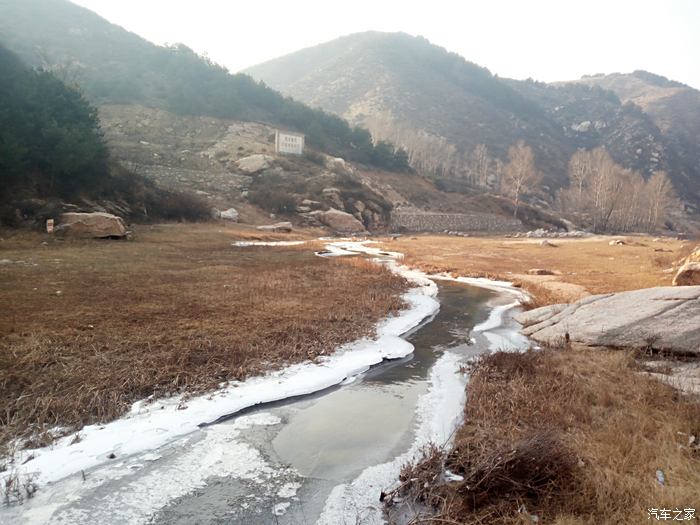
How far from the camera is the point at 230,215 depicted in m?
42.5

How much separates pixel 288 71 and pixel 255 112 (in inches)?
4780

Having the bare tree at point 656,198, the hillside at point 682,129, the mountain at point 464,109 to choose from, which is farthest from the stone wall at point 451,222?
the hillside at point 682,129

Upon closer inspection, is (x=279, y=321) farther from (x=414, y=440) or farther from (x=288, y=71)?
(x=288, y=71)

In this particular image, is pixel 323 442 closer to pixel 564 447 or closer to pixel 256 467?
pixel 256 467

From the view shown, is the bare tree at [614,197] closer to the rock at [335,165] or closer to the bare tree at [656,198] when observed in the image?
the bare tree at [656,198]

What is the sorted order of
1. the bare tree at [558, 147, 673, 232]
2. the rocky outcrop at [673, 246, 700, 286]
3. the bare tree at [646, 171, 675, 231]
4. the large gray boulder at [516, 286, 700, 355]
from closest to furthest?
the large gray boulder at [516, 286, 700, 355] < the rocky outcrop at [673, 246, 700, 286] < the bare tree at [558, 147, 673, 232] < the bare tree at [646, 171, 675, 231]

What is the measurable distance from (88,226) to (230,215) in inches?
758

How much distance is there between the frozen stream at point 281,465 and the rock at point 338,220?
1669 inches

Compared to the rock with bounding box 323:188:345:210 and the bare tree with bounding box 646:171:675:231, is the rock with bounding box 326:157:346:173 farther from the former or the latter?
the bare tree with bounding box 646:171:675:231

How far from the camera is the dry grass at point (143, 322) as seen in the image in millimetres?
6848

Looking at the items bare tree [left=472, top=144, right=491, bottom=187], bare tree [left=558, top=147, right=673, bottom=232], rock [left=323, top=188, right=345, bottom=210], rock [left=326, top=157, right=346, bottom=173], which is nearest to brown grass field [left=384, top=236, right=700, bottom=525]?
rock [left=323, top=188, right=345, bottom=210]

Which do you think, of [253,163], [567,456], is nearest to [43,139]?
[253,163]

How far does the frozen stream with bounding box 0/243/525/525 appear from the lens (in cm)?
465

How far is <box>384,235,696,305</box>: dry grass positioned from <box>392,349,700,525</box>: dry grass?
9727 millimetres
